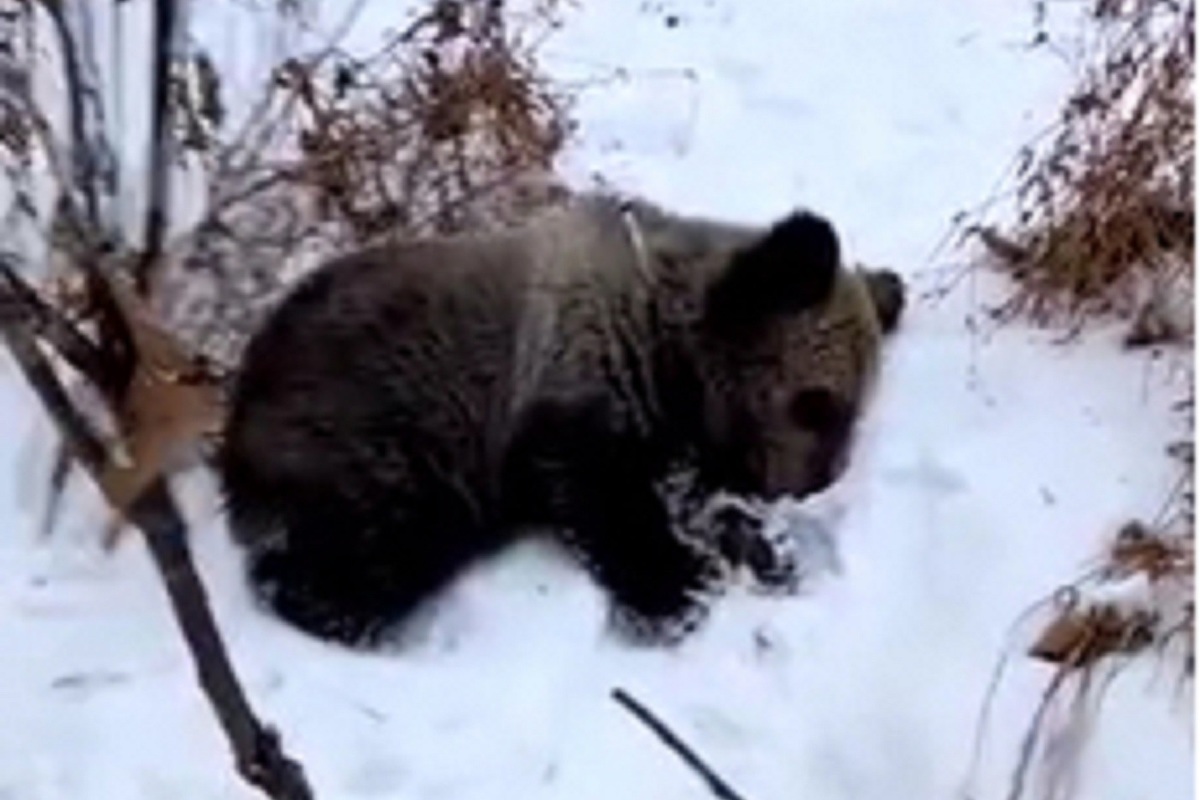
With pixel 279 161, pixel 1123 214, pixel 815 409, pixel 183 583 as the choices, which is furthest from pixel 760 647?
pixel 183 583

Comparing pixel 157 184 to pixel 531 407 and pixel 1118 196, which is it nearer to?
pixel 531 407

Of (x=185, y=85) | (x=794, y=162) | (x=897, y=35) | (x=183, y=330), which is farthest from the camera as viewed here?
(x=897, y=35)

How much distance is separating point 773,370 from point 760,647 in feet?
1.20

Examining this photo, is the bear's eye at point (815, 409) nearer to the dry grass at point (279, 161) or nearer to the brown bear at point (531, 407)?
the brown bear at point (531, 407)

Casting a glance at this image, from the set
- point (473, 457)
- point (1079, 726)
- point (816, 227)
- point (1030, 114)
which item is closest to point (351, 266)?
point (473, 457)

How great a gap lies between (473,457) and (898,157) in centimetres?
127

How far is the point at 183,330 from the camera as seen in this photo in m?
4.05

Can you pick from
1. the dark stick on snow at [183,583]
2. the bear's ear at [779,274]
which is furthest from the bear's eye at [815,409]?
the dark stick on snow at [183,583]

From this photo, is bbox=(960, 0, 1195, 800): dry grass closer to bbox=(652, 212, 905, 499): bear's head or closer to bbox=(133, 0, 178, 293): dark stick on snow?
bbox=(652, 212, 905, 499): bear's head

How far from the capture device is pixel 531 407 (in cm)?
379

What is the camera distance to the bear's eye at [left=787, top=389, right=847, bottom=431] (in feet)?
12.6

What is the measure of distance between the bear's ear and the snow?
0.29 meters

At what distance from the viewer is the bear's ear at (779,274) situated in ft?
12.3

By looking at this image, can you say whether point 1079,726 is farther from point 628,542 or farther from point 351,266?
point 351,266
